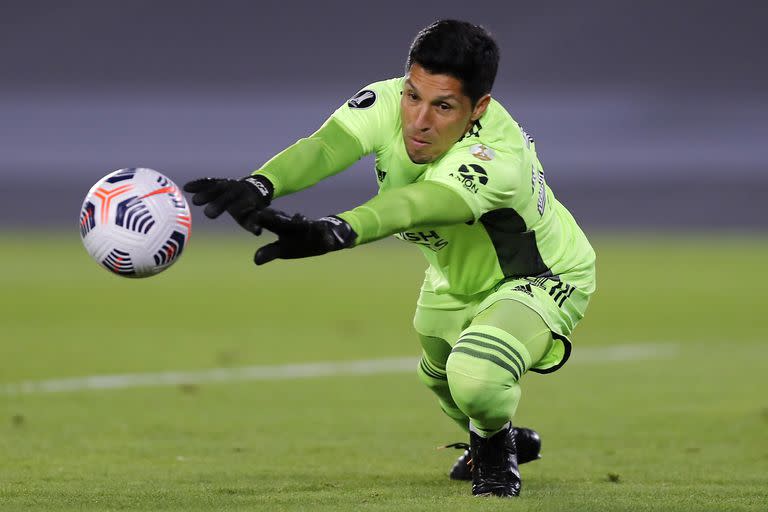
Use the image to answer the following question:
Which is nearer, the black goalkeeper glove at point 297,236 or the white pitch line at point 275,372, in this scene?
the black goalkeeper glove at point 297,236

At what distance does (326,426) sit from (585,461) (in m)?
1.99

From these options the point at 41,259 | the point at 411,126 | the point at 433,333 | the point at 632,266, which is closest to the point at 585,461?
the point at 433,333

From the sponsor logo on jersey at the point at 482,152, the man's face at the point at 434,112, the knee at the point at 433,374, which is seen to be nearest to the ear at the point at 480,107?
the man's face at the point at 434,112

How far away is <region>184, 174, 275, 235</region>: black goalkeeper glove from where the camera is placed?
463cm

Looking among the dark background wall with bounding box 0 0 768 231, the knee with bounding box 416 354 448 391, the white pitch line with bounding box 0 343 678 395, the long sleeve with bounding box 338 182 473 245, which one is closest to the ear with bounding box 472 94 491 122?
the long sleeve with bounding box 338 182 473 245

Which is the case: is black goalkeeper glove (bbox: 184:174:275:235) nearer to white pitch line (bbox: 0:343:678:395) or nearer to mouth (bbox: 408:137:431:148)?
mouth (bbox: 408:137:431:148)

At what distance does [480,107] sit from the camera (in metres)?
5.33

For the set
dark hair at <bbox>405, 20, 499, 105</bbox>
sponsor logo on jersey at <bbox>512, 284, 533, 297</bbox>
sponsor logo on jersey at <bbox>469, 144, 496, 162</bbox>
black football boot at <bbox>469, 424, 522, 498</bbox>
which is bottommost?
black football boot at <bbox>469, 424, 522, 498</bbox>

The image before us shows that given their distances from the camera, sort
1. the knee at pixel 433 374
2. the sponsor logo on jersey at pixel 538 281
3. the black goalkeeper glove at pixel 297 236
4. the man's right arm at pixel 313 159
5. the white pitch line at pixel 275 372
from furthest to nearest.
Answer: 1. the white pitch line at pixel 275 372
2. the knee at pixel 433 374
3. the sponsor logo on jersey at pixel 538 281
4. the man's right arm at pixel 313 159
5. the black goalkeeper glove at pixel 297 236

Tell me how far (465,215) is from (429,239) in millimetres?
729

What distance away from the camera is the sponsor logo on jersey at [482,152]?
16.8 feet

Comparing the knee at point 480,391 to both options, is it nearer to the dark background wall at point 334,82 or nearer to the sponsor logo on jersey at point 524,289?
the sponsor logo on jersey at point 524,289

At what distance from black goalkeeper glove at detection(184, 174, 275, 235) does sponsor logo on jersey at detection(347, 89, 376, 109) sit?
92cm

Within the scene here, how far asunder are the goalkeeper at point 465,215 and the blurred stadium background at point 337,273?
1.67 feet
